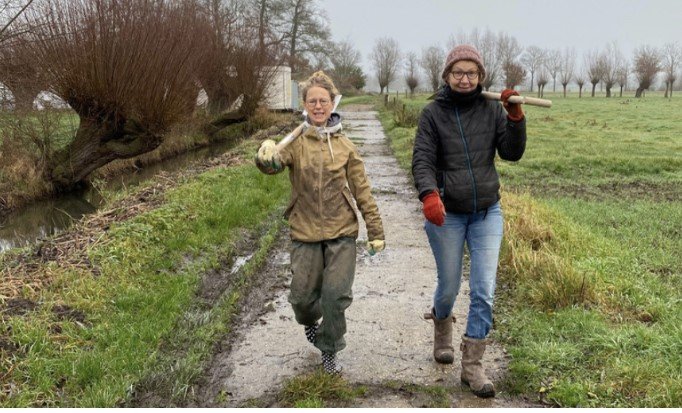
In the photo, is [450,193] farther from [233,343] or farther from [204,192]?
[204,192]

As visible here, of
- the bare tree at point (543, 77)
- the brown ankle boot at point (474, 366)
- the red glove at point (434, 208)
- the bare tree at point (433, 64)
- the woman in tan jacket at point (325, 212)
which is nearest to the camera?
the red glove at point (434, 208)

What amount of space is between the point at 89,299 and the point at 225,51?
22610mm

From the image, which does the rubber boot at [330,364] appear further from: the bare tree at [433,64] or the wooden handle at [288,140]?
the bare tree at [433,64]

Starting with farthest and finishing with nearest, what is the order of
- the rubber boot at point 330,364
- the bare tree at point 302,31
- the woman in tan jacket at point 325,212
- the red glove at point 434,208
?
the bare tree at point 302,31, the rubber boot at point 330,364, the woman in tan jacket at point 325,212, the red glove at point 434,208

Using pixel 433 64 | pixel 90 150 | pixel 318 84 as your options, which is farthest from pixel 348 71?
pixel 318 84

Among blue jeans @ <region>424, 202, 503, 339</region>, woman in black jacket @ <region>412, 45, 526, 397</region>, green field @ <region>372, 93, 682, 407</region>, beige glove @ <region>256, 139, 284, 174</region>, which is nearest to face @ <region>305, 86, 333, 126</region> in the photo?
beige glove @ <region>256, 139, 284, 174</region>

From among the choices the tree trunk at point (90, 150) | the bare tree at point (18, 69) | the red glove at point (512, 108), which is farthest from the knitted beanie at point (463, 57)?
the tree trunk at point (90, 150)

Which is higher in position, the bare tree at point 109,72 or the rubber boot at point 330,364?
the bare tree at point 109,72

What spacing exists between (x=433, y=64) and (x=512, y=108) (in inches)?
2908

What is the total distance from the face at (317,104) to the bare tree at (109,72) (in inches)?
415

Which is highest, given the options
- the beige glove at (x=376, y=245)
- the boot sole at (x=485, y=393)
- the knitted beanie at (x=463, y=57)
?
the knitted beanie at (x=463, y=57)

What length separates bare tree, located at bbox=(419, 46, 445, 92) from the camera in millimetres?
71938

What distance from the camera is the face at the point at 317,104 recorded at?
144 inches

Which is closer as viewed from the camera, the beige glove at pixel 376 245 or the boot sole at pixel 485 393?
the boot sole at pixel 485 393
